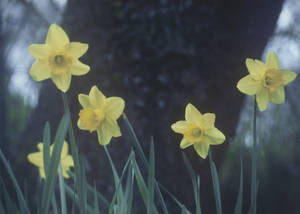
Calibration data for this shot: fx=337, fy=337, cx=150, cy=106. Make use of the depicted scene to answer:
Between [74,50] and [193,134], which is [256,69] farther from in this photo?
[74,50]

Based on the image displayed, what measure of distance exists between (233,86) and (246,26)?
356 mm

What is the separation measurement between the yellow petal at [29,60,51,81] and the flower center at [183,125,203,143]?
0.32m

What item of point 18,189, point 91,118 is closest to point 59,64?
point 91,118

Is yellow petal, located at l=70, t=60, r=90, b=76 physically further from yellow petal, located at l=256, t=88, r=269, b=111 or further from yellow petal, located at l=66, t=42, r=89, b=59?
yellow petal, located at l=256, t=88, r=269, b=111

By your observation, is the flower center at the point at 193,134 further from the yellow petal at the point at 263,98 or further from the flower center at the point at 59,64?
the flower center at the point at 59,64

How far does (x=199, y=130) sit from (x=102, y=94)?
9.1 inches

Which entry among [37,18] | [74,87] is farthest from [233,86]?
[37,18]

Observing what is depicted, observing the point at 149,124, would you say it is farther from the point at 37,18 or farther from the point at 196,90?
the point at 37,18

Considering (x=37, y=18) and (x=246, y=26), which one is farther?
(x=37, y=18)

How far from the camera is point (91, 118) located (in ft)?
2.36

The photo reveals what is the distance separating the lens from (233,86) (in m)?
1.90

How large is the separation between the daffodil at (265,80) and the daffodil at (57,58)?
0.35 m

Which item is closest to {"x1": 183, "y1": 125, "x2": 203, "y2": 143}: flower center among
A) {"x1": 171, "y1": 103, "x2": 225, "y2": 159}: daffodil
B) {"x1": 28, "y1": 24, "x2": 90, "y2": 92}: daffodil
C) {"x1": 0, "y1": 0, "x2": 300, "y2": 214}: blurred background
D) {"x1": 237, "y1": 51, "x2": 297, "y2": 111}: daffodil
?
{"x1": 171, "y1": 103, "x2": 225, "y2": 159}: daffodil

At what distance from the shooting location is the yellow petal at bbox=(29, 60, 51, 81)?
69 cm
